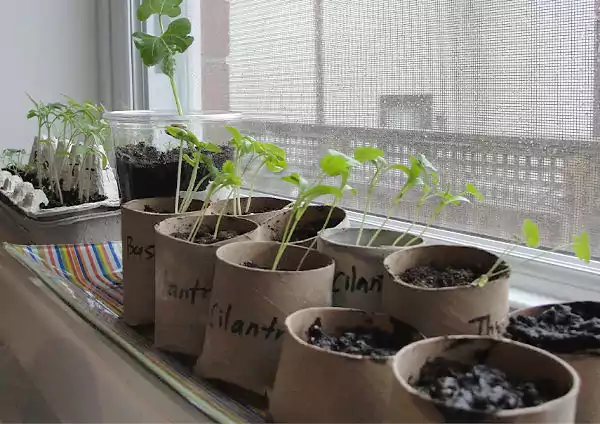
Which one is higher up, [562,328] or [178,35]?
[178,35]

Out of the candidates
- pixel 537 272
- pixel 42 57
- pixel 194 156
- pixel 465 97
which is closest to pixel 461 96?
pixel 465 97

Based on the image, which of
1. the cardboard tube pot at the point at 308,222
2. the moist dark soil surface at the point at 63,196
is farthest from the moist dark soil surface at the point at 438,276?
the moist dark soil surface at the point at 63,196

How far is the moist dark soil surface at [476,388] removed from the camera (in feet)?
1.20

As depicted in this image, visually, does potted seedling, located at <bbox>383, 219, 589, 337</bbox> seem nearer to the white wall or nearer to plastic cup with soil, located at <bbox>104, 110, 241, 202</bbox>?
plastic cup with soil, located at <bbox>104, 110, 241, 202</bbox>

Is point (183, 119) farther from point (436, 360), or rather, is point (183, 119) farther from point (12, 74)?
point (12, 74)

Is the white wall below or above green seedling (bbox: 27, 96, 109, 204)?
above

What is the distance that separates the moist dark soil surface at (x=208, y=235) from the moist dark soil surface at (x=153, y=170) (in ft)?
0.54

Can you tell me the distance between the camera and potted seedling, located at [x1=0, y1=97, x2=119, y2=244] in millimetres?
1025

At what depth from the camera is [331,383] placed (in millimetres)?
440

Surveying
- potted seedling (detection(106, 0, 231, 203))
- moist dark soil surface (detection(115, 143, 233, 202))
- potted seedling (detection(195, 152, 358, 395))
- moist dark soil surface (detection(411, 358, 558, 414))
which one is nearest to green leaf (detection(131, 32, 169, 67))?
potted seedling (detection(106, 0, 231, 203))

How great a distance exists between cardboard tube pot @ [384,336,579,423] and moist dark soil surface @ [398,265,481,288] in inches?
3.0

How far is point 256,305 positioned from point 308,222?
8.5 inches

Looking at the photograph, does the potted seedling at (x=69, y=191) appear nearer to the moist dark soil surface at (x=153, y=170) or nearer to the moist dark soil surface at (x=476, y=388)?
the moist dark soil surface at (x=153, y=170)

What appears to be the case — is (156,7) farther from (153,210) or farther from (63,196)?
(63,196)
